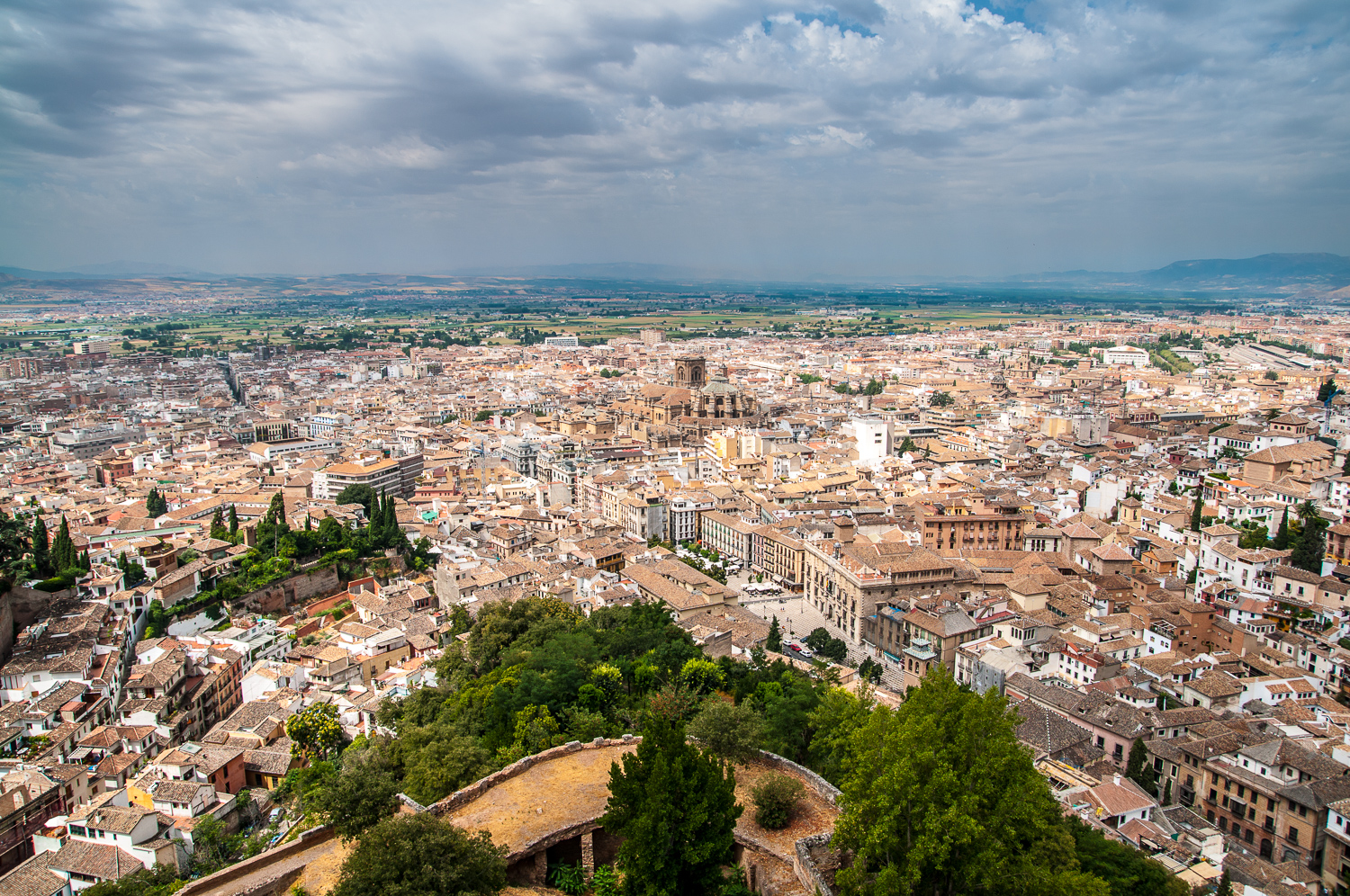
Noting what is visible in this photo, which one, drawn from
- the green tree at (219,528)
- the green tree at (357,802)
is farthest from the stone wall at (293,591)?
the green tree at (357,802)

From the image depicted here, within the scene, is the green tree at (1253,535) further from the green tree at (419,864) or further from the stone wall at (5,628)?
the stone wall at (5,628)

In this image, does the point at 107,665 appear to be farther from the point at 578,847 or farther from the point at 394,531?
the point at 578,847

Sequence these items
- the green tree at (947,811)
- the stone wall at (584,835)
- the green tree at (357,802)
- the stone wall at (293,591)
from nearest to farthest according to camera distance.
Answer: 1. the green tree at (947,811)
2. the stone wall at (584,835)
3. the green tree at (357,802)
4. the stone wall at (293,591)

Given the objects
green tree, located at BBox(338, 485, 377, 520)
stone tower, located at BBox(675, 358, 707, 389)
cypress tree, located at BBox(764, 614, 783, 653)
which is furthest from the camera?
stone tower, located at BBox(675, 358, 707, 389)

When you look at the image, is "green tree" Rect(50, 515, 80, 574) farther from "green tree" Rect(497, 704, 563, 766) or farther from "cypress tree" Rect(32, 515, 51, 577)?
"green tree" Rect(497, 704, 563, 766)

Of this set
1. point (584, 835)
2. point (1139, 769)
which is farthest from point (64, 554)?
point (1139, 769)

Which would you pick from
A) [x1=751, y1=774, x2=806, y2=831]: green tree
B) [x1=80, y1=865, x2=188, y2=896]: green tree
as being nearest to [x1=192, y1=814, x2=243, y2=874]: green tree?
[x1=80, y1=865, x2=188, y2=896]: green tree

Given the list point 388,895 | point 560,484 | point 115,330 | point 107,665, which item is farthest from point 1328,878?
point 115,330
